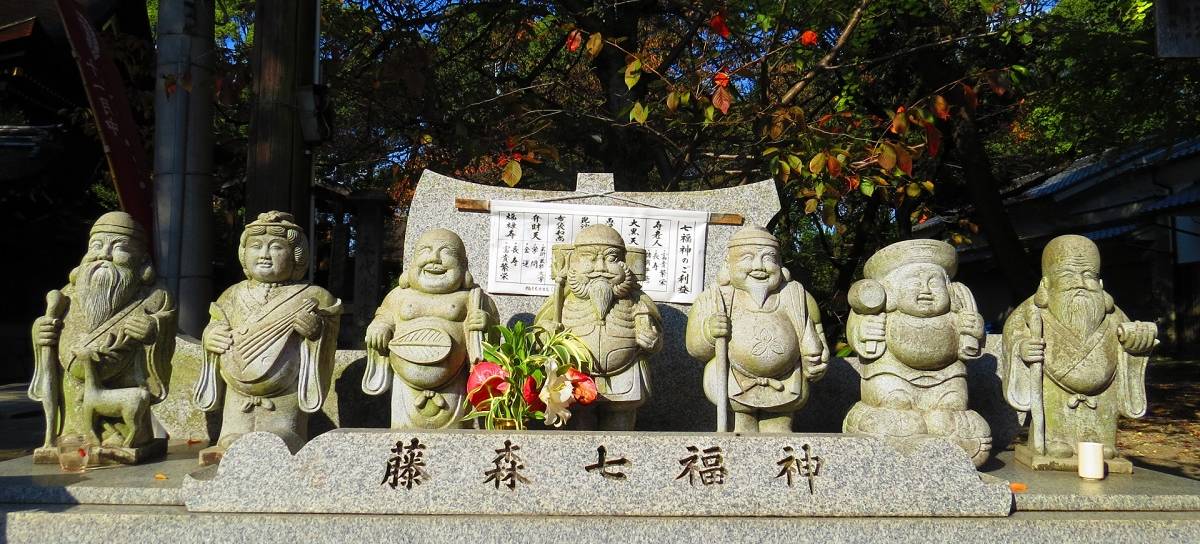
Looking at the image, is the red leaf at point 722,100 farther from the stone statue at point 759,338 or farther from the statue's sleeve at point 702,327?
the statue's sleeve at point 702,327

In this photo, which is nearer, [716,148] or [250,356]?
[250,356]

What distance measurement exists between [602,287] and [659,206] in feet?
5.33

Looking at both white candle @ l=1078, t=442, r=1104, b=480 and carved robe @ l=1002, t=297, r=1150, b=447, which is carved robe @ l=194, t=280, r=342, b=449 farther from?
white candle @ l=1078, t=442, r=1104, b=480

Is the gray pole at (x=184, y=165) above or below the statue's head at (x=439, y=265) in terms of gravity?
above

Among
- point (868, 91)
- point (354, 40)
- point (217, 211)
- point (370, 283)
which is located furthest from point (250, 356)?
point (217, 211)

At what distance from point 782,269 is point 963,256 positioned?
13469 millimetres

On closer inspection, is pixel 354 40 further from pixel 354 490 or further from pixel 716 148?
pixel 354 490

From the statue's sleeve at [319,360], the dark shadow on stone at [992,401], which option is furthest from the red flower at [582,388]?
the dark shadow on stone at [992,401]

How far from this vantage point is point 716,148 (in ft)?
32.4

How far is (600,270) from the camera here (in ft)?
15.1

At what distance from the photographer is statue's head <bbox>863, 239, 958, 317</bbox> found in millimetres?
4457

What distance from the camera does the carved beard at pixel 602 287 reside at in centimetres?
455

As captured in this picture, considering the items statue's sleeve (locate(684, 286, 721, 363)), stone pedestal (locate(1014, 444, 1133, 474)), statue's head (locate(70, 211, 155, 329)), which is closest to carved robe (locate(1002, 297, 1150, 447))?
stone pedestal (locate(1014, 444, 1133, 474))

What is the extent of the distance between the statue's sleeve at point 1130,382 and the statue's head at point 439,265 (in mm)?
3322
